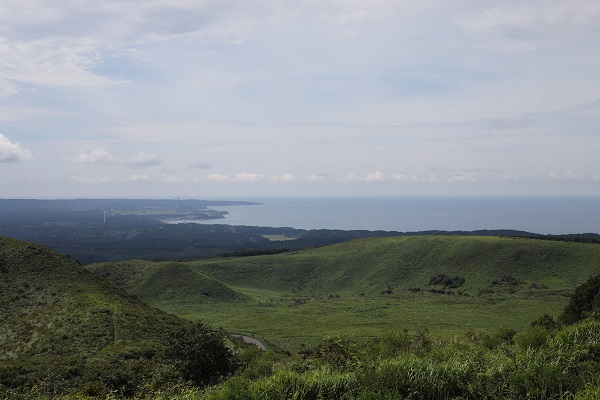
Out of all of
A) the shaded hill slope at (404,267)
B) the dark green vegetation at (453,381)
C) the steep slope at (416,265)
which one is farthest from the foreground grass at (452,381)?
the steep slope at (416,265)

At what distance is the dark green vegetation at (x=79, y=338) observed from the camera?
96.5 ft

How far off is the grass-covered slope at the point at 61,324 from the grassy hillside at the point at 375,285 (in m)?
23.3

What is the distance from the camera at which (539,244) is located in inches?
4631

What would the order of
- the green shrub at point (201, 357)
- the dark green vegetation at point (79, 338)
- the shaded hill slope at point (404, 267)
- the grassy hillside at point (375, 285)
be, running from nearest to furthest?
the dark green vegetation at point (79, 338)
the green shrub at point (201, 357)
the grassy hillside at point (375, 285)
the shaded hill slope at point (404, 267)

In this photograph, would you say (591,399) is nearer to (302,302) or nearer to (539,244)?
(302,302)

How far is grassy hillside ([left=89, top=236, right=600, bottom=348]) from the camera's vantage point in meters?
77.2

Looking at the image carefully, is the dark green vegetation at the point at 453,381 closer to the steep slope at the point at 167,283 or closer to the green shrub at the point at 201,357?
the green shrub at the point at 201,357

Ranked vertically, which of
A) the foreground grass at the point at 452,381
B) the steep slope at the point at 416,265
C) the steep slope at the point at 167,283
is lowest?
the steep slope at the point at 167,283

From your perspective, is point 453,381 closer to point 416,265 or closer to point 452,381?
point 452,381

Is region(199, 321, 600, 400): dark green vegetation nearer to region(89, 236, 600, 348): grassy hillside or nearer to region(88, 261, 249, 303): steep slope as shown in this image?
region(89, 236, 600, 348): grassy hillside

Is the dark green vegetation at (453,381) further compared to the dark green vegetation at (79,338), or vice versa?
the dark green vegetation at (79,338)

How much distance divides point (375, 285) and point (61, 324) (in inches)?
3470

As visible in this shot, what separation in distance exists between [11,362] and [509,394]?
3736 centimetres

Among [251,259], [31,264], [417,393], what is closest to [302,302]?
[251,259]
